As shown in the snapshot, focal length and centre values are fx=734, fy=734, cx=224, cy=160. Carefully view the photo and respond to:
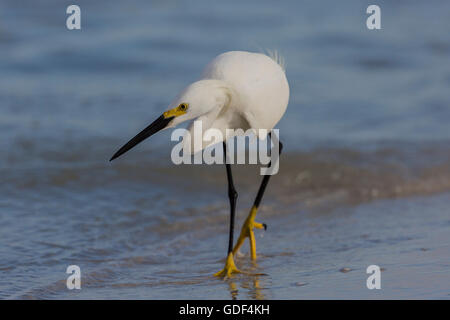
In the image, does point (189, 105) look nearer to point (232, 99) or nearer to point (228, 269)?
point (232, 99)

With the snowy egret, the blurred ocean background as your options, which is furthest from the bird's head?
the blurred ocean background

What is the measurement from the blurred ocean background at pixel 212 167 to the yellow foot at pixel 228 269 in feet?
0.30

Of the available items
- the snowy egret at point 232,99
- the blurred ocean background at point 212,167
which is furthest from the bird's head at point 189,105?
the blurred ocean background at point 212,167

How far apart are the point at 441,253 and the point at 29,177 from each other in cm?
422

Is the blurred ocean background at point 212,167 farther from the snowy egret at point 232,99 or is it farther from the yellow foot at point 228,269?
the snowy egret at point 232,99

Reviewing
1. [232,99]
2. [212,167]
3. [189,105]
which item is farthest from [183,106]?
[212,167]

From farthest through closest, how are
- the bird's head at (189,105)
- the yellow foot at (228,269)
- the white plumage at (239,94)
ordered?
the yellow foot at (228,269)
the white plumage at (239,94)
the bird's head at (189,105)

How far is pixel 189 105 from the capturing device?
4734 millimetres

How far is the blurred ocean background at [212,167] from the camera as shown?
5.17 m

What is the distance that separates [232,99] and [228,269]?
1.19 metres

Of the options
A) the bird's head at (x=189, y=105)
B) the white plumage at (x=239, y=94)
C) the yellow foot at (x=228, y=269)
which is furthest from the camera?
the yellow foot at (x=228, y=269)

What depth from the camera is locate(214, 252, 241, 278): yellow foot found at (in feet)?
16.8

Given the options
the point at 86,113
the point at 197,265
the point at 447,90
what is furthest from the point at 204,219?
the point at 447,90

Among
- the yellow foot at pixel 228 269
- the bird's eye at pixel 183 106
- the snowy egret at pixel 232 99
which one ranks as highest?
the snowy egret at pixel 232 99
